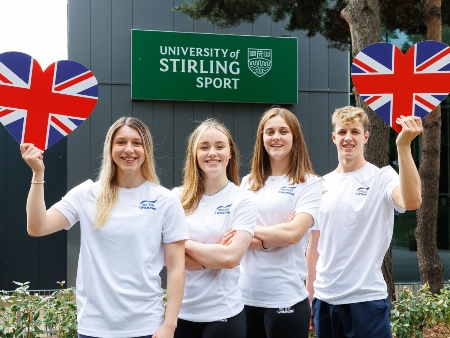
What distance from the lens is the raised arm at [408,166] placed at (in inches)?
111

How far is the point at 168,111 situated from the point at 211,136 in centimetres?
674

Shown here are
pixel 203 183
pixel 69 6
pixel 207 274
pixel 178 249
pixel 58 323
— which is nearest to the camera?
pixel 178 249

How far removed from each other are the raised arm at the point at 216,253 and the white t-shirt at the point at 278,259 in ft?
1.14

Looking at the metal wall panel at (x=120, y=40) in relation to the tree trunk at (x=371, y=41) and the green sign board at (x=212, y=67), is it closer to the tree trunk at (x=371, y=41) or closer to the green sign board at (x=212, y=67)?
the green sign board at (x=212, y=67)

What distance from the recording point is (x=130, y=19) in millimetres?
9445

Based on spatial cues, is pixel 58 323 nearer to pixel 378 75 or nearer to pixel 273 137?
pixel 273 137

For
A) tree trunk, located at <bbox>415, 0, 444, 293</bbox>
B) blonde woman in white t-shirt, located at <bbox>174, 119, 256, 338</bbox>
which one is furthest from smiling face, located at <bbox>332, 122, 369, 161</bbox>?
tree trunk, located at <bbox>415, 0, 444, 293</bbox>

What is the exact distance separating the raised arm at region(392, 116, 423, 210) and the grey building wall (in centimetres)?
684

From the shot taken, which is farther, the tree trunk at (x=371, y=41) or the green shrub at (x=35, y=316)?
the tree trunk at (x=371, y=41)

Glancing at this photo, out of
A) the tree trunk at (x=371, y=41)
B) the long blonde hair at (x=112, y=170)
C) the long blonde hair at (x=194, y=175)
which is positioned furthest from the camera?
the tree trunk at (x=371, y=41)

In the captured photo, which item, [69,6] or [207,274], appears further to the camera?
[69,6]

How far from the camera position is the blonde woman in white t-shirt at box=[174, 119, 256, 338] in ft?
8.84

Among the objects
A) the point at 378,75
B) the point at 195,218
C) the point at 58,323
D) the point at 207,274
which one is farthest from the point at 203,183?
the point at 58,323

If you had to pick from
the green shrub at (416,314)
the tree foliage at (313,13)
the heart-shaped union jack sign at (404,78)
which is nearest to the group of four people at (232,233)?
the heart-shaped union jack sign at (404,78)
